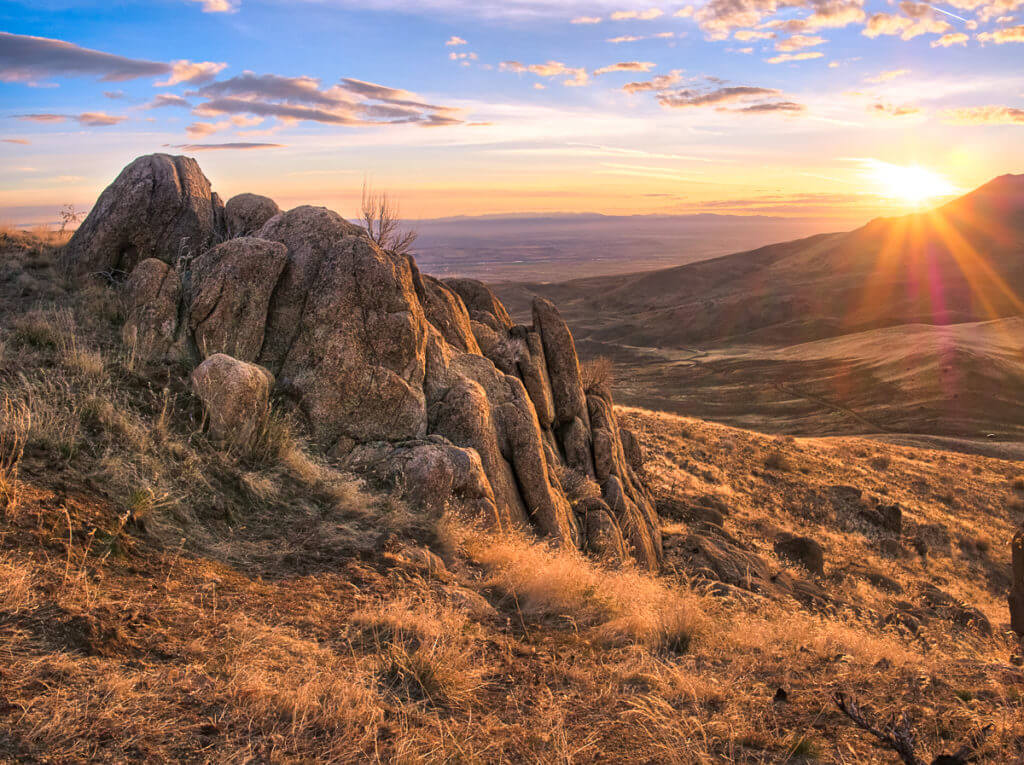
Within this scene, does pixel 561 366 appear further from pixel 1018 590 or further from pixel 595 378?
pixel 1018 590

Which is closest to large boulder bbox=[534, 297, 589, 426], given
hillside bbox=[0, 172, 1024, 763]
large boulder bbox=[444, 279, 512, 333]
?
large boulder bbox=[444, 279, 512, 333]

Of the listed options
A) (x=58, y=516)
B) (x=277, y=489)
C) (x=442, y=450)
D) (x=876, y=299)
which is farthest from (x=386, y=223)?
(x=876, y=299)

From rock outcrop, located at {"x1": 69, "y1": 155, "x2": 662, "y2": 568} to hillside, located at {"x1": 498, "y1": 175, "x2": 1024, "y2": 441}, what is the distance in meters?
36.2

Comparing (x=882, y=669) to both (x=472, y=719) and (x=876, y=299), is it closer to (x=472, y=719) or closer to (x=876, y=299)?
(x=472, y=719)

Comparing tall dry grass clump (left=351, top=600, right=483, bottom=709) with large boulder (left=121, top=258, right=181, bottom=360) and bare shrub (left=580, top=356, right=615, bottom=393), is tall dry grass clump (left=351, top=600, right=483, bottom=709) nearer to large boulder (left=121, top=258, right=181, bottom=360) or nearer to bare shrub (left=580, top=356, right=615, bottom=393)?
large boulder (left=121, top=258, right=181, bottom=360)

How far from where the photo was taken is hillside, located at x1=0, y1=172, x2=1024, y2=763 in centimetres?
342

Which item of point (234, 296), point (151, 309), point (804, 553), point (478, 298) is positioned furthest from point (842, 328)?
point (151, 309)

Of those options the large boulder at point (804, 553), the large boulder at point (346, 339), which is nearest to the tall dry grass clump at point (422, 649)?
the large boulder at point (346, 339)

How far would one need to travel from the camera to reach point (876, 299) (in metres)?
87.9

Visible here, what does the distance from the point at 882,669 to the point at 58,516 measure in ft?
21.2

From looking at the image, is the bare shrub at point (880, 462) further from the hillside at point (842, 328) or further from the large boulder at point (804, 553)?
the large boulder at point (804, 553)

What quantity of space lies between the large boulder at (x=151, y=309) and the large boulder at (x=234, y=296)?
0.78 ft

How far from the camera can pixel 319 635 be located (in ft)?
14.8

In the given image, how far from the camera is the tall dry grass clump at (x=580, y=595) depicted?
551 centimetres
